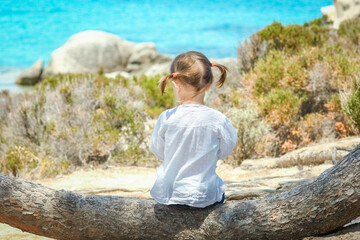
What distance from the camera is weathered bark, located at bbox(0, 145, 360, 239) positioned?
3518 mm

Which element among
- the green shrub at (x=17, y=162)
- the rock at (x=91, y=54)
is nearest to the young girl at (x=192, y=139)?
the green shrub at (x=17, y=162)

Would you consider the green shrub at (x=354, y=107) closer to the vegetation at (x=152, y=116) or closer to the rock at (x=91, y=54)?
the vegetation at (x=152, y=116)

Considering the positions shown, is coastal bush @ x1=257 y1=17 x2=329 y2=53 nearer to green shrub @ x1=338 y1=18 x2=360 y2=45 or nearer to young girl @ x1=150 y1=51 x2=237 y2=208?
green shrub @ x1=338 y1=18 x2=360 y2=45

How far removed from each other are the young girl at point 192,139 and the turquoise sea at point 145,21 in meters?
28.2

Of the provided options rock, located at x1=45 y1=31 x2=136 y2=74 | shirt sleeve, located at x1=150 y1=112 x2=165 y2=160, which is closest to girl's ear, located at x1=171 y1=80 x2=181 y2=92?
shirt sleeve, located at x1=150 y1=112 x2=165 y2=160

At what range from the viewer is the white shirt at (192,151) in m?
3.63

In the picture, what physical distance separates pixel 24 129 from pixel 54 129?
65cm

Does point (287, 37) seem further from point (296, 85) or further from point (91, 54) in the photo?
point (91, 54)

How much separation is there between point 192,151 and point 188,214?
0.52 meters

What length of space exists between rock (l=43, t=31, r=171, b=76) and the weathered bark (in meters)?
21.0

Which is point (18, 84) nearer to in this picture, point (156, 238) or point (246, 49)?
point (246, 49)

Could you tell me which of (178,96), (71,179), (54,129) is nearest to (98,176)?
(71,179)

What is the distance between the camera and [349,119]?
26.9ft

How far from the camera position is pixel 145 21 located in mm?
48031
